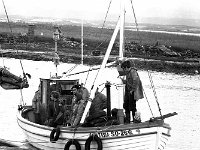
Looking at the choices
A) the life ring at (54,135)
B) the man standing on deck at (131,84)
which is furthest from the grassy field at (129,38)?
the life ring at (54,135)

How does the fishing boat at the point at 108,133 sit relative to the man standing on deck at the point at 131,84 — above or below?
below

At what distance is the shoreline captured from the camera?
146 feet

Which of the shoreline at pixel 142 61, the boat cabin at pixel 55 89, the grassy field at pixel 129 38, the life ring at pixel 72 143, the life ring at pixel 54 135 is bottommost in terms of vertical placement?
the life ring at pixel 72 143

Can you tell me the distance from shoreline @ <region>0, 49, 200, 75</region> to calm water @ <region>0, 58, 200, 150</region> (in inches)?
75.1

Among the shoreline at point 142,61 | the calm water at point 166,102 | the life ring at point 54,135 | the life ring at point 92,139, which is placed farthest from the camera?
the shoreline at point 142,61

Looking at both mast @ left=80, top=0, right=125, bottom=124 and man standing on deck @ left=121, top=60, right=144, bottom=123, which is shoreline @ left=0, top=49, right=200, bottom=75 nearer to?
man standing on deck @ left=121, top=60, right=144, bottom=123

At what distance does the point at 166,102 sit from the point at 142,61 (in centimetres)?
1736

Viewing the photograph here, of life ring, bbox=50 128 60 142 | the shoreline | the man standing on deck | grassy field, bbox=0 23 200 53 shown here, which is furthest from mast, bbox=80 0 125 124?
grassy field, bbox=0 23 200 53

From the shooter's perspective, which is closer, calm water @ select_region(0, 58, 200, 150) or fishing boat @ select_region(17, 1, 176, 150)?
fishing boat @ select_region(17, 1, 176, 150)

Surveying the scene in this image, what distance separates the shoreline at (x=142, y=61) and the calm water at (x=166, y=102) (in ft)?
6.26

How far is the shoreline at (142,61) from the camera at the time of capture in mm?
44531

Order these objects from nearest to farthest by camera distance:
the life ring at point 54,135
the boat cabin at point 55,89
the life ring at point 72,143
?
1. the life ring at point 72,143
2. the life ring at point 54,135
3. the boat cabin at point 55,89

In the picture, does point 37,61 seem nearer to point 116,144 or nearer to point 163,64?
point 163,64

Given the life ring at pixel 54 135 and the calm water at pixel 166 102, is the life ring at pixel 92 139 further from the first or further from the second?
the calm water at pixel 166 102
